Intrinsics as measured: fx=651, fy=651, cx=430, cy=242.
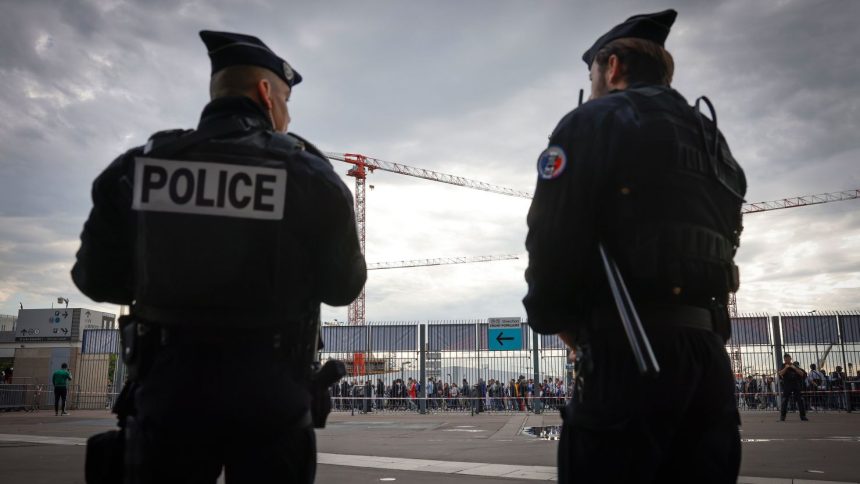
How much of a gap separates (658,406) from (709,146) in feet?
2.88

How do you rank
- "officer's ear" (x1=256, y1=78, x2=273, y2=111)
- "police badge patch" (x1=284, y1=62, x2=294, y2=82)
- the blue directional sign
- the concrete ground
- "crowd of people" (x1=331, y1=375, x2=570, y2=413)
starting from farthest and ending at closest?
"crowd of people" (x1=331, y1=375, x2=570, y2=413)
the blue directional sign
the concrete ground
"police badge patch" (x1=284, y1=62, x2=294, y2=82)
"officer's ear" (x1=256, y1=78, x2=273, y2=111)

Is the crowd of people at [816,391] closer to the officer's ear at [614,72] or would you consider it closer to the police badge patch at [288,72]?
the officer's ear at [614,72]

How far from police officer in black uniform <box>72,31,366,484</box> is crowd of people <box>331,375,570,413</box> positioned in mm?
22478

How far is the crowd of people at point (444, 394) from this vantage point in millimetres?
24562

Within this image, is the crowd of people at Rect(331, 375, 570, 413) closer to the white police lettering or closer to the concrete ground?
the concrete ground

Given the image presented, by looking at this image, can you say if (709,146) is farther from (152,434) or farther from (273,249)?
(152,434)

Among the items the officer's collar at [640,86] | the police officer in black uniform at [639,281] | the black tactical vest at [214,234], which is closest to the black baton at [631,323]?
the police officer in black uniform at [639,281]

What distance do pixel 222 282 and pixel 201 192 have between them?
0.31 m

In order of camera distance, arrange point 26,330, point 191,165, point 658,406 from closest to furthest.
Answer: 1. point 658,406
2. point 191,165
3. point 26,330

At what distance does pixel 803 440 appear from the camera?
10305 mm

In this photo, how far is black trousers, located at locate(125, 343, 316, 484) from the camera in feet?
6.13

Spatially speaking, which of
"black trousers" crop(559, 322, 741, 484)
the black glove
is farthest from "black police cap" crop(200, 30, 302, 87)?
"black trousers" crop(559, 322, 741, 484)

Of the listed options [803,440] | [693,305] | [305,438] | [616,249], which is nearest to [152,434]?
[305,438]

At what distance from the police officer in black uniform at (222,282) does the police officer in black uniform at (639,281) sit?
2.45 ft
